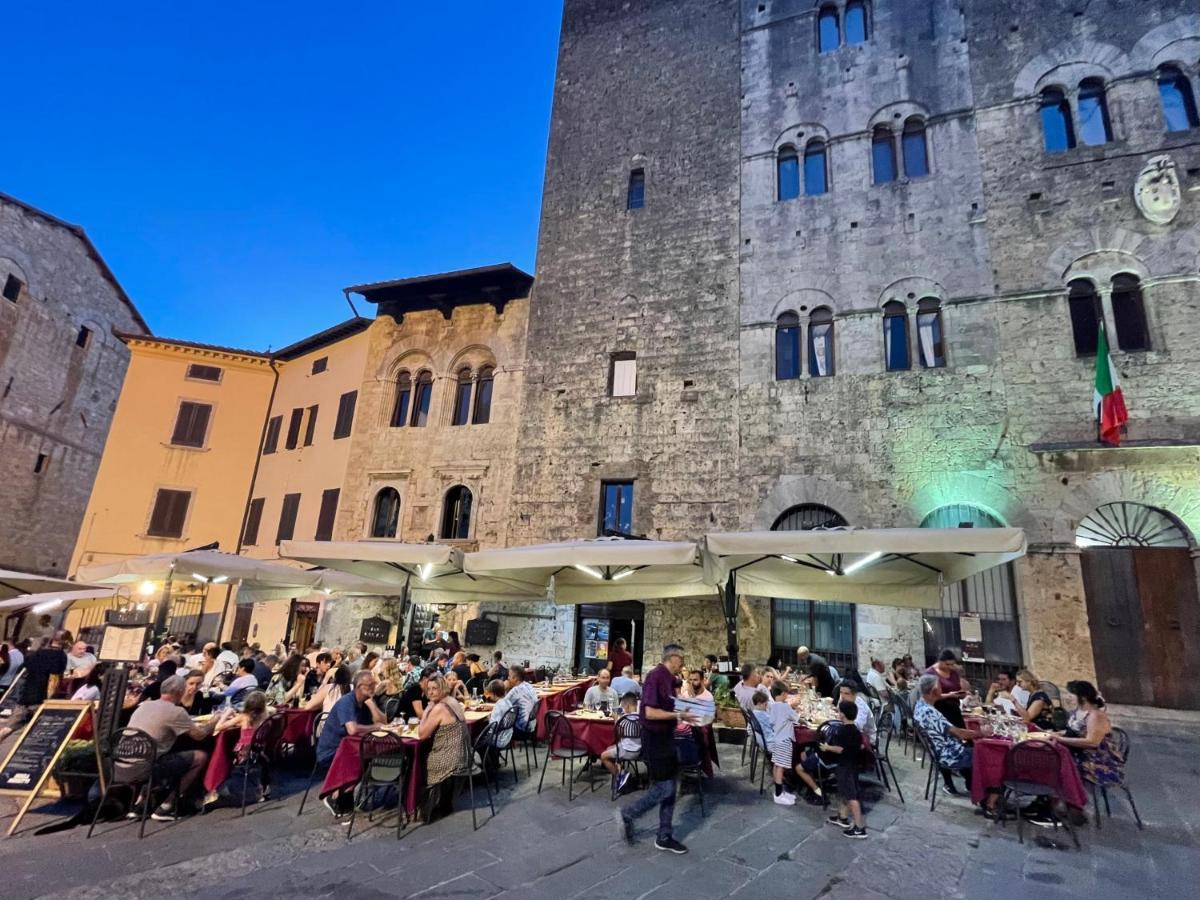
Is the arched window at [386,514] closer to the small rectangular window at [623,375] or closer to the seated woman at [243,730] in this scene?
the small rectangular window at [623,375]

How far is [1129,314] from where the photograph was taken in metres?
11.4

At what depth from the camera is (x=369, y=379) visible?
17672 mm

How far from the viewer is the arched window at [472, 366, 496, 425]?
1627cm

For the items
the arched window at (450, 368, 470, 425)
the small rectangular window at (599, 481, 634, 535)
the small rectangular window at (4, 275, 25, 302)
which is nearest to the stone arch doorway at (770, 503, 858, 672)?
the small rectangular window at (599, 481, 634, 535)

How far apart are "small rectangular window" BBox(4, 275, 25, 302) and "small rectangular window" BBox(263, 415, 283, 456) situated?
951 cm

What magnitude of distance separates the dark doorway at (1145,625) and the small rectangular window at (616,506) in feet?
27.8

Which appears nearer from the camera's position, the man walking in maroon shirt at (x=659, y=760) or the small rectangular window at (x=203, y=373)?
the man walking in maroon shirt at (x=659, y=760)

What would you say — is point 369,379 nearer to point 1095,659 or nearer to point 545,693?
point 545,693

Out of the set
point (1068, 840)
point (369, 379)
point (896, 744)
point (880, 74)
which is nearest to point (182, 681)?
point (1068, 840)

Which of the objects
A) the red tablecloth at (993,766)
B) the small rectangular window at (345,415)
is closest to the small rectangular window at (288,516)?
the small rectangular window at (345,415)

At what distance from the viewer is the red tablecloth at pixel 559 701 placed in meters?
8.31

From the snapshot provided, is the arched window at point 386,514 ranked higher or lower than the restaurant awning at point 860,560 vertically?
higher

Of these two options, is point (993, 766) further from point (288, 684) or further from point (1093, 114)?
point (1093, 114)

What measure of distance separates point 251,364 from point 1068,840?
2373 centimetres
